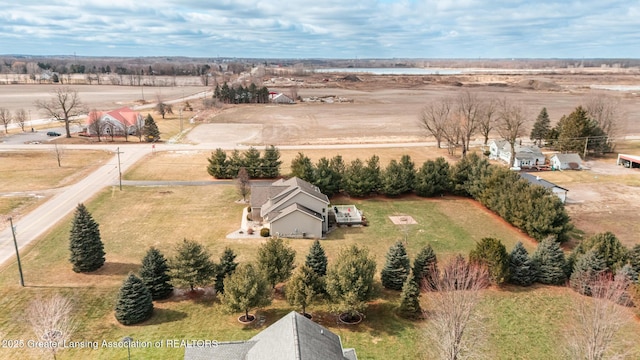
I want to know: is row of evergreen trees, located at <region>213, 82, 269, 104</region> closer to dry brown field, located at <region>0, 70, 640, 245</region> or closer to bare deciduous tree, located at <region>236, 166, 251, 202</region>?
dry brown field, located at <region>0, 70, 640, 245</region>

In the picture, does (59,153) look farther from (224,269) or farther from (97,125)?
(224,269)

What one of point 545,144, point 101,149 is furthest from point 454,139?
point 101,149

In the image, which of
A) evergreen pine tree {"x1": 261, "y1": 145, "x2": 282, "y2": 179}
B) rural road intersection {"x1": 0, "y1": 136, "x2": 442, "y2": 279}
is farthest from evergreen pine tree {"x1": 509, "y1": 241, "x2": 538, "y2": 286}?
rural road intersection {"x1": 0, "y1": 136, "x2": 442, "y2": 279}

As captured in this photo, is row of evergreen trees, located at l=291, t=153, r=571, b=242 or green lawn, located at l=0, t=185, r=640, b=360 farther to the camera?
row of evergreen trees, located at l=291, t=153, r=571, b=242

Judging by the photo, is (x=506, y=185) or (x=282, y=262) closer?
(x=282, y=262)

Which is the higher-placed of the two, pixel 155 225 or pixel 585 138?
pixel 585 138

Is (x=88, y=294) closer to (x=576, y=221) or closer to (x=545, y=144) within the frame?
(x=576, y=221)

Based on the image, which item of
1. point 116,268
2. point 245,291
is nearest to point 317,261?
point 245,291
